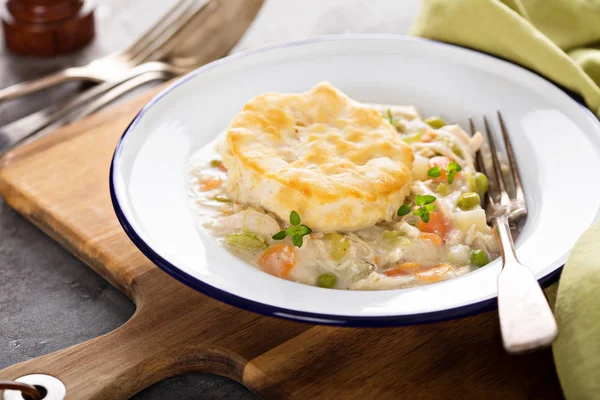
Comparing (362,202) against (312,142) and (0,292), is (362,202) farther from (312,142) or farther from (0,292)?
(0,292)

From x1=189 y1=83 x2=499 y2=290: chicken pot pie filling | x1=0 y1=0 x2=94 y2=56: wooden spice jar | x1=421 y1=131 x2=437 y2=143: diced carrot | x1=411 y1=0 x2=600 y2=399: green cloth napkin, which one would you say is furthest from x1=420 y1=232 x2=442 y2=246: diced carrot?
x1=0 y1=0 x2=94 y2=56: wooden spice jar

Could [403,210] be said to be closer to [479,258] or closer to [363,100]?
[479,258]

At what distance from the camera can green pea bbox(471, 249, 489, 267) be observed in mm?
3195

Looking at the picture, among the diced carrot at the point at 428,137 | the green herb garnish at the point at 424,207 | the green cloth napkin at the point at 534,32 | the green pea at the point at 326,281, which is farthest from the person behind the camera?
the green cloth napkin at the point at 534,32

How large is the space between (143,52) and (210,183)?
2.06 meters

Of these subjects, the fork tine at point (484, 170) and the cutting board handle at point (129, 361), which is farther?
the fork tine at point (484, 170)

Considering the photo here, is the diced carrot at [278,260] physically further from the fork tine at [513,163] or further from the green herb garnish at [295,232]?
the fork tine at [513,163]

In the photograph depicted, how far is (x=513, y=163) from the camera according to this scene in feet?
12.5

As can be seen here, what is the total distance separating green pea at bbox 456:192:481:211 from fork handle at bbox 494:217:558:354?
62 centimetres

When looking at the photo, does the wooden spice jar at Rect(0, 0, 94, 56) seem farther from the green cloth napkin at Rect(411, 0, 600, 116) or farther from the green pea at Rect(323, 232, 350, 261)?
the green pea at Rect(323, 232, 350, 261)

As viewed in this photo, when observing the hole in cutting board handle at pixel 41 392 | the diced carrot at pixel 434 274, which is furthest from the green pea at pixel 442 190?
the hole in cutting board handle at pixel 41 392

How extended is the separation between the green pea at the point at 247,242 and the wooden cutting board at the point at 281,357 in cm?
26

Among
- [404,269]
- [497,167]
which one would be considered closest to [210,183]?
[404,269]

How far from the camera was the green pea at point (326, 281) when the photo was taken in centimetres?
305
